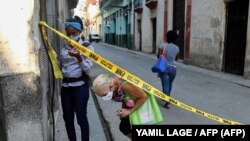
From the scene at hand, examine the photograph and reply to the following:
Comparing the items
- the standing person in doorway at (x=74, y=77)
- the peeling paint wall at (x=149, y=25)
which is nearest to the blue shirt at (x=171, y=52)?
the standing person in doorway at (x=74, y=77)

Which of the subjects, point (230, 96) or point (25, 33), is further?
point (230, 96)

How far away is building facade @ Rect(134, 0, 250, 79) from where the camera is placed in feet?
40.1

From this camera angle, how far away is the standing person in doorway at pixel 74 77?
403cm

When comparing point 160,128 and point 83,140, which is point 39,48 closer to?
point 83,140

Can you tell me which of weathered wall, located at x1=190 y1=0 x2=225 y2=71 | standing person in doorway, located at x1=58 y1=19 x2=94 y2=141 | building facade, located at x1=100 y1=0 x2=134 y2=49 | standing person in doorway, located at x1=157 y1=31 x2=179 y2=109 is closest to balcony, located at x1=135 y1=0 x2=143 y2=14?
building facade, located at x1=100 y1=0 x2=134 y2=49

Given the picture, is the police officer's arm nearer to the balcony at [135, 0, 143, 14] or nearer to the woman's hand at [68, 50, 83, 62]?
the woman's hand at [68, 50, 83, 62]

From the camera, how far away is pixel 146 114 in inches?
131

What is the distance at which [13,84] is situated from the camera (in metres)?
3.43

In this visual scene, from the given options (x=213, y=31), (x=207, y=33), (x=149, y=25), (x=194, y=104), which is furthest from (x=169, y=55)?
(x=149, y=25)

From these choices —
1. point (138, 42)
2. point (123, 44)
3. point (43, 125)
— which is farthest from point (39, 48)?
point (123, 44)

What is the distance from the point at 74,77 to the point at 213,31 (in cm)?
1098

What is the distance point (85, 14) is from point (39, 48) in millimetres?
91812

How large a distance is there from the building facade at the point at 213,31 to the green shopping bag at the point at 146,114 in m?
8.74

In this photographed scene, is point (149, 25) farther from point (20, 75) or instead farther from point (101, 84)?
point (101, 84)
